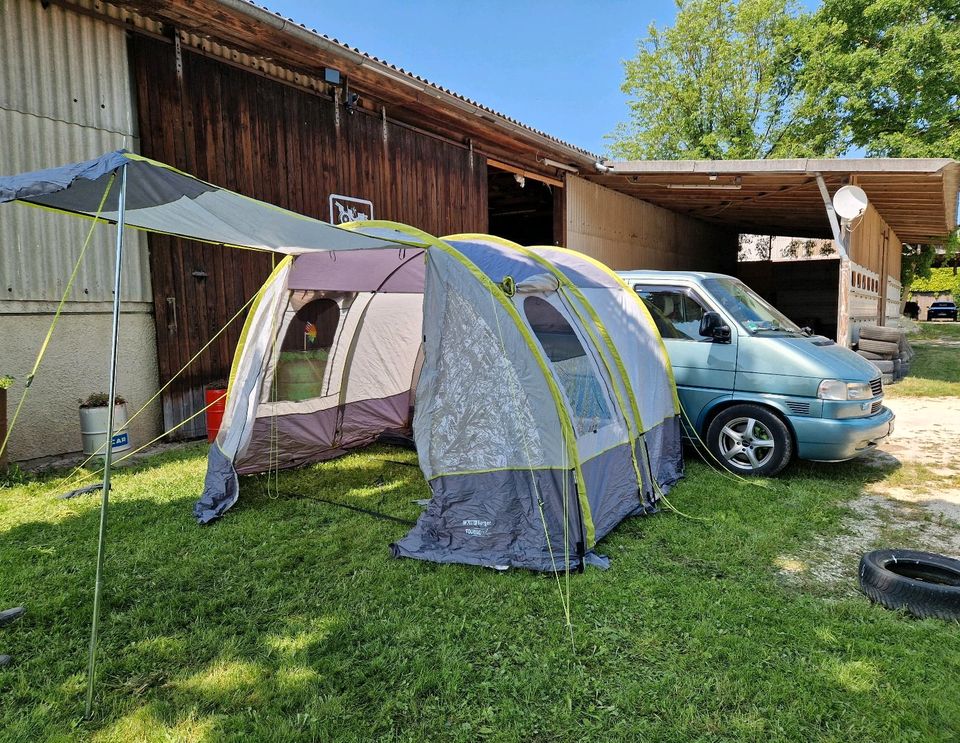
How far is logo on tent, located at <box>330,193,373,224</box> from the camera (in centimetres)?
854

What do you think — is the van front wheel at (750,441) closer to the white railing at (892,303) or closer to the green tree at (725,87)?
the white railing at (892,303)

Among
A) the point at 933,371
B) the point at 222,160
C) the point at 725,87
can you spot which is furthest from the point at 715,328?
the point at 725,87

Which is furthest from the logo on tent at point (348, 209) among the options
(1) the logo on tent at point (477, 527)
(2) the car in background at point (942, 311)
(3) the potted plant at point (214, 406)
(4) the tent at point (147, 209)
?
(2) the car in background at point (942, 311)

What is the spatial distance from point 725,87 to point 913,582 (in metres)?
34.0

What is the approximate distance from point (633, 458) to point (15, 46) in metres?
6.78

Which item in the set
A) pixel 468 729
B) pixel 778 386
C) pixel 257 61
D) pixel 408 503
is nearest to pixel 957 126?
pixel 778 386

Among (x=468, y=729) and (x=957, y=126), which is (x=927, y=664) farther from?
(x=957, y=126)

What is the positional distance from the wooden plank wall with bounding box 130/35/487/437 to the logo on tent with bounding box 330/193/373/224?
0.32 ft

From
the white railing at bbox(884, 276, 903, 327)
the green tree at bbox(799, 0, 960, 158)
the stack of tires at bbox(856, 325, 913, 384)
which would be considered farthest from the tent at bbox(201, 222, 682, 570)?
the green tree at bbox(799, 0, 960, 158)

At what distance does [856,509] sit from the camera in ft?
16.0

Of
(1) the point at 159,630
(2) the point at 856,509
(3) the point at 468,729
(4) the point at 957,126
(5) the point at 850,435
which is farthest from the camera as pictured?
(4) the point at 957,126

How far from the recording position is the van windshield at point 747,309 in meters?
5.91

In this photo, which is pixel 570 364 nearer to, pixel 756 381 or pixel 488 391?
pixel 488 391

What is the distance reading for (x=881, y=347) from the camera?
11.2 metres
